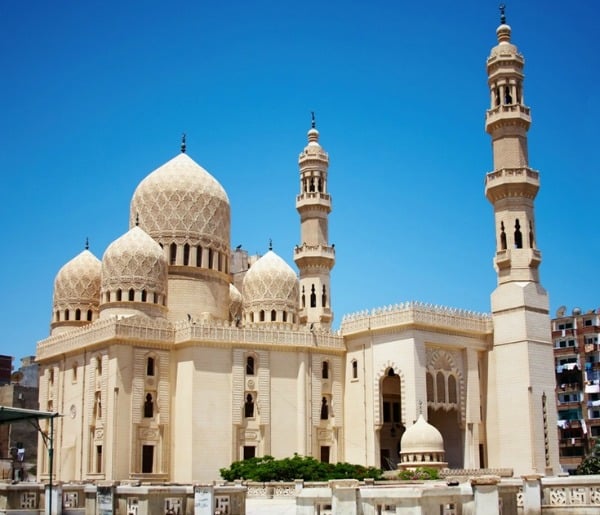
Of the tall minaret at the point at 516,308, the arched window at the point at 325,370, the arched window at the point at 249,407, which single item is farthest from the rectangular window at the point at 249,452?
the tall minaret at the point at 516,308

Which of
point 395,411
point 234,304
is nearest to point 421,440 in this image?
point 395,411

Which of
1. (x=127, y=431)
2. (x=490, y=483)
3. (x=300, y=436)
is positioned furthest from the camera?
(x=300, y=436)

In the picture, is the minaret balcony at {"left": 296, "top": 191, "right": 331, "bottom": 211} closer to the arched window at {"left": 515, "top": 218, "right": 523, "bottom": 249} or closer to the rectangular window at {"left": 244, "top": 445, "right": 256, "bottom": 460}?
the arched window at {"left": 515, "top": 218, "right": 523, "bottom": 249}

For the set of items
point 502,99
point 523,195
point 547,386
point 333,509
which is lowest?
point 333,509

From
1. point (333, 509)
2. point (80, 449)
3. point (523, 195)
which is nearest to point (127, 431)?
point (80, 449)

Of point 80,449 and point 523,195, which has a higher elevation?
point 523,195

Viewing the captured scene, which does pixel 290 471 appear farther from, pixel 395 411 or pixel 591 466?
pixel 591 466

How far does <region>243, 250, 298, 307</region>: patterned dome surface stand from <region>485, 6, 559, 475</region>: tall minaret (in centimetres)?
1027

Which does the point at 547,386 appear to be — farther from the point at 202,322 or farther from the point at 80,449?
the point at 80,449

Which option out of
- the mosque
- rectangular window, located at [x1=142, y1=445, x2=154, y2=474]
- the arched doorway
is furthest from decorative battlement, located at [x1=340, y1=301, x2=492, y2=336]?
rectangular window, located at [x1=142, y1=445, x2=154, y2=474]

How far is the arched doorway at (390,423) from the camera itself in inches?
1563

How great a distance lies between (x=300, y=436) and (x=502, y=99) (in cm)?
1654

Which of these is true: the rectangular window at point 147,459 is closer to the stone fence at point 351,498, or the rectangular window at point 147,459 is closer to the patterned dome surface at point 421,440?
the patterned dome surface at point 421,440

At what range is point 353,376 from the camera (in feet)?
127
